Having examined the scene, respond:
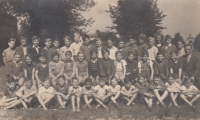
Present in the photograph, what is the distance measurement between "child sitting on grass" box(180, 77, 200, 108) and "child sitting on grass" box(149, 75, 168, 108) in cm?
30

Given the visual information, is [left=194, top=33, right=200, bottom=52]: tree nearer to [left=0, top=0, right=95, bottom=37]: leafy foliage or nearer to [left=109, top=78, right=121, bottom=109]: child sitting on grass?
[left=109, top=78, right=121, bottom=109]: child sitting on grass

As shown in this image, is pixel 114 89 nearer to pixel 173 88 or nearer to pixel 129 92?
pixel 129 92

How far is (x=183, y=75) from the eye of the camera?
17.7 ft

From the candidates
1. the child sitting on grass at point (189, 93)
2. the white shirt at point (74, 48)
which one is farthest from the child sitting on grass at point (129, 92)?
the white shirt at point (74, 48)

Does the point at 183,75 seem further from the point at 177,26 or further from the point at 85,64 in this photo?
the point at 85,64

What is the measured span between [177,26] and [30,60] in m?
2.64

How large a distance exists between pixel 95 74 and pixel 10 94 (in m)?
1.49

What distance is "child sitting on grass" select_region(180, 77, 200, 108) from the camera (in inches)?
205

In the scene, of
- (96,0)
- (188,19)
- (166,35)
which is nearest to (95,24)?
(96,0)

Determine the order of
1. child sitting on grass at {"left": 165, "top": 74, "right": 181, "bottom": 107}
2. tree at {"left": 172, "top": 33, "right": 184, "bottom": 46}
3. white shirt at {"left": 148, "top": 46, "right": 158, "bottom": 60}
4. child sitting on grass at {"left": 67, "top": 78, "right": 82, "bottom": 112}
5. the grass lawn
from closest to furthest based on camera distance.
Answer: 1. the grass lawn
2. child sitting on grass at {"left": 67, "top": 78, "right": 82, "bottom": 112}
3. child sitting on grass at {"left": 165, "top": 74, "right": 181, "bottom": 107}
4. tree at {"left": 172, "top": 33, "right": 184, "bottom": 46}
5. white shirt at {"left": 148, "top": 46, "right": 158, "bottom": 60}

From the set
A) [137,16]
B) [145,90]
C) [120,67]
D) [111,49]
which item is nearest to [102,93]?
[120,67]

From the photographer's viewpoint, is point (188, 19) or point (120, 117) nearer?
point (120, 117)

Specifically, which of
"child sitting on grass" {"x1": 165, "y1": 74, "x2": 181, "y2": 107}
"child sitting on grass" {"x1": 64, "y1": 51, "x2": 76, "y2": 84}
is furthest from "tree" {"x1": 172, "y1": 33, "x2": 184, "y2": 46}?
"child sitting on grass" {"x1": 64, "y1": 51, "x2": 76, "y2": 84}

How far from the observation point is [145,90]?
528cm
